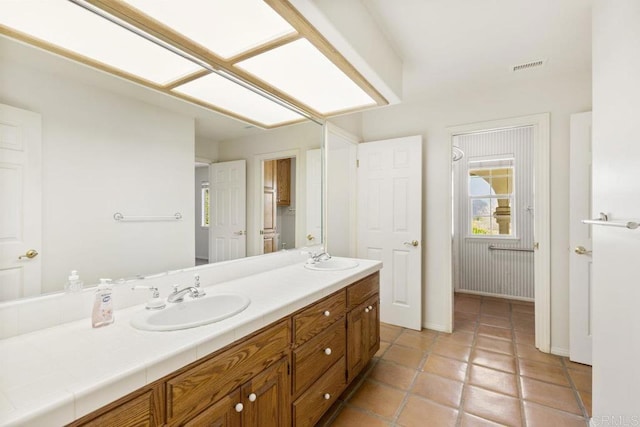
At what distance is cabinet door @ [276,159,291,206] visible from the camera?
230 centimetres

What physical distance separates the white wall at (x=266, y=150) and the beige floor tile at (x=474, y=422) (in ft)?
5.31

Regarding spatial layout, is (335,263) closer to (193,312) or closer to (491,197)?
(193,312)

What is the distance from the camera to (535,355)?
2486 millimetres

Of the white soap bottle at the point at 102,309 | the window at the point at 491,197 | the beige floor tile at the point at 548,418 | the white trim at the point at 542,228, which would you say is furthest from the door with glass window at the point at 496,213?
the white soap bottle at the point at 102,309

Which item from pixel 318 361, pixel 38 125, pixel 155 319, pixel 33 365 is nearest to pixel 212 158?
pixel 38 125

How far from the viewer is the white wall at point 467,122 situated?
249cm

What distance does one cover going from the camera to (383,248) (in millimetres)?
3191

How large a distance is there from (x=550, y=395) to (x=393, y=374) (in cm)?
104

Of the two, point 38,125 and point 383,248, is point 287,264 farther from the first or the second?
point 38,125

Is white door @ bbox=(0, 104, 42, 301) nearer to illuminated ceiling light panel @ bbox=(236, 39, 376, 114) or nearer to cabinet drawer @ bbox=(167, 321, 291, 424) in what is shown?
cabinet drawer @ bbox=(167, 321, 291, 424)

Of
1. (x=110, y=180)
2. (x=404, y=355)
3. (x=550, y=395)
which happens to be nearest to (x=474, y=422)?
(x=550, y=395)

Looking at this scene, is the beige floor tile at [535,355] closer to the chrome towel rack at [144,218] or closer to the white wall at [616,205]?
the white wall at [616,205]

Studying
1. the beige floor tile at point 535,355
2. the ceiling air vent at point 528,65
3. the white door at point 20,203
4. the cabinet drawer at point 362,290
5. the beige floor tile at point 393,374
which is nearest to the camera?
the white door at point 20,203

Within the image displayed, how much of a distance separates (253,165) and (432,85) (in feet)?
6.31
